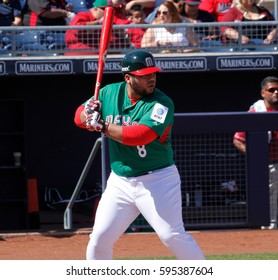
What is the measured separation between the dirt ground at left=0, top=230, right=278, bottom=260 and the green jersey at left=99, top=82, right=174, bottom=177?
2.56 meters

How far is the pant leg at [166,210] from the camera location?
568 centimetres

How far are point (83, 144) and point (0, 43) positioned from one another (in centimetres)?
192

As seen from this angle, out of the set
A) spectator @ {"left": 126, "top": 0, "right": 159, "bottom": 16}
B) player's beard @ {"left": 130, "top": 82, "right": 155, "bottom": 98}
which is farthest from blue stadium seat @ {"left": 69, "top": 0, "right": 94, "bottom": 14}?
player's beard @ {"left": 130, "top": 82, "right": 155, "bottom": 98}

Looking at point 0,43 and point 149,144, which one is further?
point 0,43

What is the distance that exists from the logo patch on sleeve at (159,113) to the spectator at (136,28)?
5.03 meters

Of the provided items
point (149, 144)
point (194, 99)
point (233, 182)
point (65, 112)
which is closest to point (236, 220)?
point (233, 182)

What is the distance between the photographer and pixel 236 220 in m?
10.0

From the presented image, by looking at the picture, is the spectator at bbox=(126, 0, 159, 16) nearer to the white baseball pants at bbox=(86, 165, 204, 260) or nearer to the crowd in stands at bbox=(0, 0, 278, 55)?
the crowd in stands at bbox=(0, 0, 278, 55)

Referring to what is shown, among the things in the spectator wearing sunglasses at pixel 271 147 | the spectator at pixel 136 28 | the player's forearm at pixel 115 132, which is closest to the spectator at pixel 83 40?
the spectator at pixel 136 28

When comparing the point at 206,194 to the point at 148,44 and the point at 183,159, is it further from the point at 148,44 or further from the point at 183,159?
the point at 148,44

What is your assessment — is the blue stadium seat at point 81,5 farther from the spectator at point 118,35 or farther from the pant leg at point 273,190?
the pant leg at point 273,190

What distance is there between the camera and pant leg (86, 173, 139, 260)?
5.75m

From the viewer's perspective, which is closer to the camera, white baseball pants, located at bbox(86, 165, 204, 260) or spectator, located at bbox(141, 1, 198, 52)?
white baseball pants, located at bbox(86, 165, 204, 260)

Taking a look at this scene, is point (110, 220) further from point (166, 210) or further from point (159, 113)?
point (159, 113)
